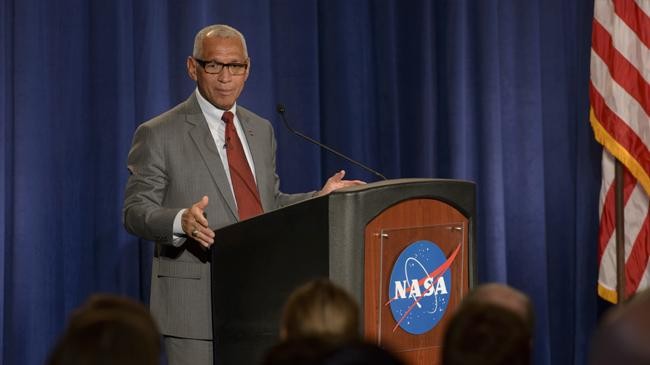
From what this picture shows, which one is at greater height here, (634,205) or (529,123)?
(529,123)

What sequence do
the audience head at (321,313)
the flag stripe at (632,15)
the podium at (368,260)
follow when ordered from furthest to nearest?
the flag stripe at (632,15), the podium at (368,260), the audience head at (321,313)

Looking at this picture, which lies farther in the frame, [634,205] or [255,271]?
[634,205]

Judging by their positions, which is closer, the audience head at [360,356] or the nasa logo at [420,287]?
the audience head at [360,356]

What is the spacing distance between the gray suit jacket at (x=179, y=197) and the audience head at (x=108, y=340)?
189cm

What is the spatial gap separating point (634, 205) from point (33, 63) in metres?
2.83

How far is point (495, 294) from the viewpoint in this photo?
1.75 metres

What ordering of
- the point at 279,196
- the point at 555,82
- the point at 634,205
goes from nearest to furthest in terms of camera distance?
1. the point at 279,196
2. the point at 634,205
3. the point at 555,82

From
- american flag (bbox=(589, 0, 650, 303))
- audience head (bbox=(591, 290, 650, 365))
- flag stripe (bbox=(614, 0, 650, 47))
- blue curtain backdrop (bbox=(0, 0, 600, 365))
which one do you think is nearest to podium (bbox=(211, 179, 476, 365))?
audience head (bbox=(591, 290, 650, 365))

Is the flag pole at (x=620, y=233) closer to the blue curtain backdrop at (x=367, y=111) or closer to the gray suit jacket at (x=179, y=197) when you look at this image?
the blue curtain backdrop at (x=367, y=111)

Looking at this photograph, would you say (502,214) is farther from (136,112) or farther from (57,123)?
(57,123)

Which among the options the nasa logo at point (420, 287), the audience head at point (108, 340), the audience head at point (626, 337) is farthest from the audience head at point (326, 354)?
the nasa logo at point (420, 287)

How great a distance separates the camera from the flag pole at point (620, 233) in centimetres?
495

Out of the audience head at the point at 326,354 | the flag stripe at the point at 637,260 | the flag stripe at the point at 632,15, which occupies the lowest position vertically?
the flag stripe at the point at 637,260

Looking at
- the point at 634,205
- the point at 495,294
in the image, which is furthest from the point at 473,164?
the point at 495,294
